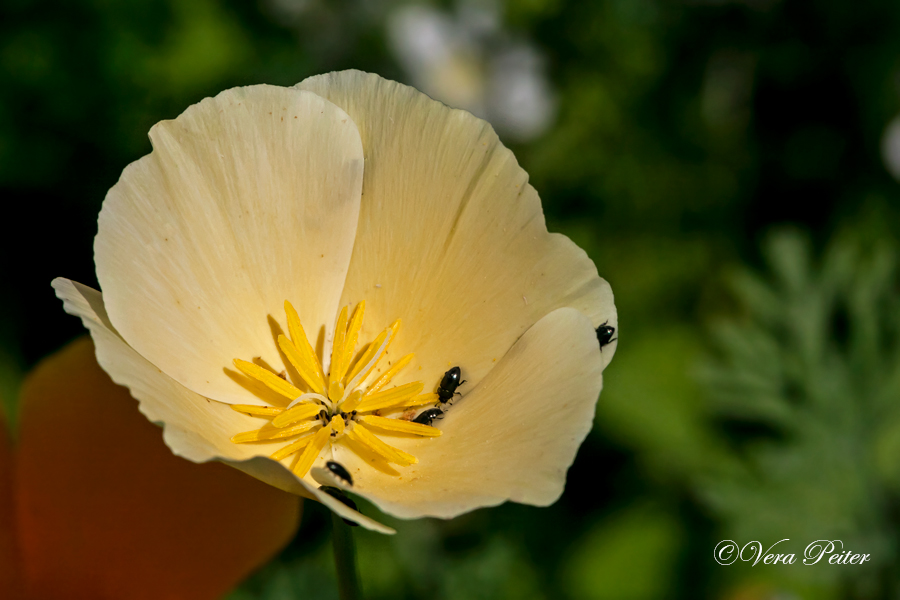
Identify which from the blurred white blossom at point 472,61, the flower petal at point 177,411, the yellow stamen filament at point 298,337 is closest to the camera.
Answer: the flower petal at point 177,411

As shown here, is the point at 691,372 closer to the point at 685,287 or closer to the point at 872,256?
the point at 685,287

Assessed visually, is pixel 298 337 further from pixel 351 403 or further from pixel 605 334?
pixel 605 334

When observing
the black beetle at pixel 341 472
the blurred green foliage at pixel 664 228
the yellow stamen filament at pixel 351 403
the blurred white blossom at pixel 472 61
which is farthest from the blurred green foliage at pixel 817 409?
the black beetle at pixel 341 472

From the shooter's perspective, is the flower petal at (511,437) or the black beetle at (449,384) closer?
the flower petal at (511,437)

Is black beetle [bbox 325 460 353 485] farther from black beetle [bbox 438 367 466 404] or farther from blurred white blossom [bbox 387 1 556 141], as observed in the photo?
blurred white blossom [bbox 387 1 556 141]

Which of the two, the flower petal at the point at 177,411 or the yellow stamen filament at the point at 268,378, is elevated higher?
the flower petal at the point at 177,411

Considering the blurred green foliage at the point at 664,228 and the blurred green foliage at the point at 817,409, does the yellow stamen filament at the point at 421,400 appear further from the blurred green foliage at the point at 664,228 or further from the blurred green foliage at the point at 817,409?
the blurred green foliage at the point at 817,409

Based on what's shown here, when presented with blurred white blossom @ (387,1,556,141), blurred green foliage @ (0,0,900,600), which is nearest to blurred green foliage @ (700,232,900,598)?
blurred green foliage @ (0,0,900,600)

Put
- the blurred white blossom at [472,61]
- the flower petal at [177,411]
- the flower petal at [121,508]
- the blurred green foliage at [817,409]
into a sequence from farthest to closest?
the blurred white blossom at [472,61], the blurred green foliage at [817,409], the flower petal at [121,508], the flower petal at [177,411]

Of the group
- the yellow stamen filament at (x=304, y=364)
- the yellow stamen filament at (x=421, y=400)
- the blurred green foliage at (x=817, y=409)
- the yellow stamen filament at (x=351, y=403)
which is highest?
the yellow stamen filament at (x=304, y=364)
